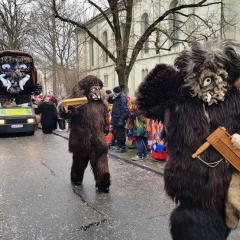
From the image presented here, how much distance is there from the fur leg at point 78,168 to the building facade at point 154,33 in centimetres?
881

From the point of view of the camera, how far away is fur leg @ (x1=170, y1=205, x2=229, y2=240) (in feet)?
7.89

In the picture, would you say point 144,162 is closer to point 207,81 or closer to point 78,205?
point 78,205

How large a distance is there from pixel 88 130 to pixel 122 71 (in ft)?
24.4

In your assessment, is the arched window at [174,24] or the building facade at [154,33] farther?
the building facade at [154,33]

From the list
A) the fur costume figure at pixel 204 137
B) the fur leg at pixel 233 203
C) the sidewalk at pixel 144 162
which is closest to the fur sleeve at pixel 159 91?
the fur costume figure at pixel 204 137

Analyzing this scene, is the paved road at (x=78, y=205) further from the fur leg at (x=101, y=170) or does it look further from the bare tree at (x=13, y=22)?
the bare tree at (x=13, y=22)

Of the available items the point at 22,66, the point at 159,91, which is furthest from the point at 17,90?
the point at 159,91

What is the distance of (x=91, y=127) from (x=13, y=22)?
21.5m

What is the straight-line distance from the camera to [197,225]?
7.95 ft

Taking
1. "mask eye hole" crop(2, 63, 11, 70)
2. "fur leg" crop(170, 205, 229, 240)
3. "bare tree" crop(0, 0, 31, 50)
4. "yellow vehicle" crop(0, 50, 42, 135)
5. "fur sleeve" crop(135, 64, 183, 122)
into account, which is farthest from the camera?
"bare tree" crop(0, 0, 31, 50)

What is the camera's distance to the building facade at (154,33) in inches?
595

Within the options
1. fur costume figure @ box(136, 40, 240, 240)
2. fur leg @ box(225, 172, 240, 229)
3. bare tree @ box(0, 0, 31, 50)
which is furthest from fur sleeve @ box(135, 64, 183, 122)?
bare tree @ box(0, 0, 31, 50)

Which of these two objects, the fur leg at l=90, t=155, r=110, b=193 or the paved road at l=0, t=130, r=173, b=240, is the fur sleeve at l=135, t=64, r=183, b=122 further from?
the fur leg at l=90, t=155, r=110, b=193

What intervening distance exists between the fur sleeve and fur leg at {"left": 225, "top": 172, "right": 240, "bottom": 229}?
795mm
